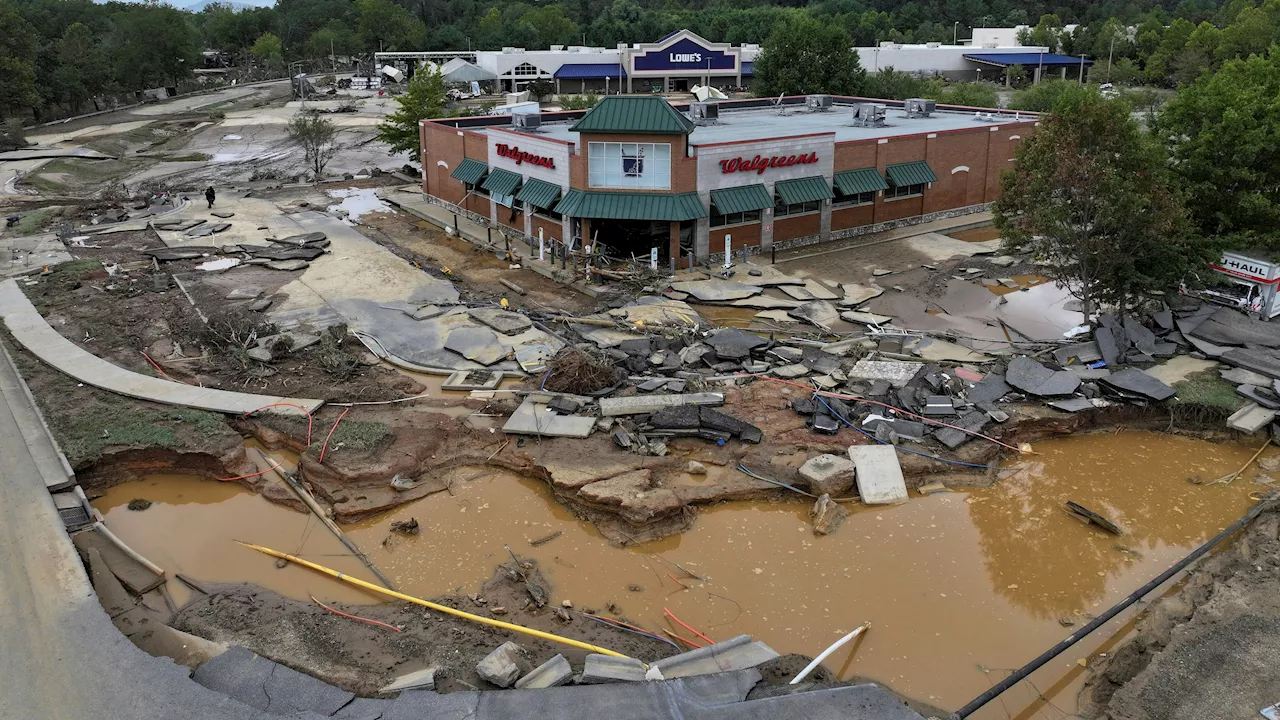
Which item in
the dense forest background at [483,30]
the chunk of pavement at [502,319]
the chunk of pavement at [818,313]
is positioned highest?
the dense forest background at [483,30]

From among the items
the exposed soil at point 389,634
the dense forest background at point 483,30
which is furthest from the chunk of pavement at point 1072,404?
the dense forest background at point 483,30

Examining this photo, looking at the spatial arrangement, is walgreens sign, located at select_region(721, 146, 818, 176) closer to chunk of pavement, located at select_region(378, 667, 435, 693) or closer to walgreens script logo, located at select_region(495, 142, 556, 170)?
walgreens script logo, located at select_region(495, 142, 556, 170)

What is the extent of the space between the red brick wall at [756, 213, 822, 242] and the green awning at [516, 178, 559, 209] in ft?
30.9

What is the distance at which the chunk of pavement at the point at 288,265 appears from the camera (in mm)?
34156

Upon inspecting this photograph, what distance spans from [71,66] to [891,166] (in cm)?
8061

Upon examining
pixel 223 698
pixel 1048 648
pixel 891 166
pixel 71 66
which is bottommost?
pixel 1048 648

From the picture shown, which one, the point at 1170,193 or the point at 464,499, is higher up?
the point at 1170,193

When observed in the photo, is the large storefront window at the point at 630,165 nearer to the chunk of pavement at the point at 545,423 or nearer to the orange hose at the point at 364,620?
the chunk of pavement at the point at 545,423

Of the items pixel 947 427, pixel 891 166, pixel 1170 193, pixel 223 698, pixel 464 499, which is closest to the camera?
pixel 223 698

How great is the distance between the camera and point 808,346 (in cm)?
2530

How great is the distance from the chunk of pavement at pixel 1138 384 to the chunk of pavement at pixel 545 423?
1359 centimetres

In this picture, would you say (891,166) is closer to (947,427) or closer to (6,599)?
(947,427)

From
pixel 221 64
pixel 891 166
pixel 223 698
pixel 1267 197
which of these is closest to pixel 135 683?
pixel 223 698

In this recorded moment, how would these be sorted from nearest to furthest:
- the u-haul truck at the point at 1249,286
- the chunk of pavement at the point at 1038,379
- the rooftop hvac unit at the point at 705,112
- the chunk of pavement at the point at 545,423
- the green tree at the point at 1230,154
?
the chunk of pavement at the point at 545,423
the chunk of pavement at the point at 1038,379
the green tree at the point at 1230,154
the u-haul truck at the point at 1249,286
the rooftop hvac unit at the point at 705,112
